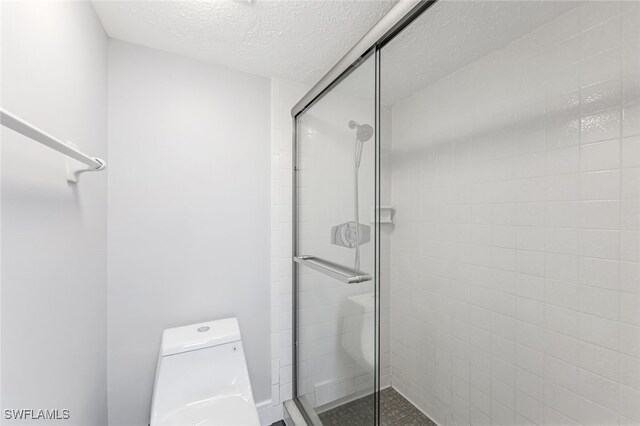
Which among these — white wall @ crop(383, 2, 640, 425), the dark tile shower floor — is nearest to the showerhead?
white wall @ crop(383, 2, 640, 425)

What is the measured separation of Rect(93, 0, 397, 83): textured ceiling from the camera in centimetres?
113

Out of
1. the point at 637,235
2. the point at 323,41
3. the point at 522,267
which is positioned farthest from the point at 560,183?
the point at 323,41

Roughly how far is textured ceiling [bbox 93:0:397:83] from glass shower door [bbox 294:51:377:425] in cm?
24

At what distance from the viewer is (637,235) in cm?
99

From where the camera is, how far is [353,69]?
3.96ft

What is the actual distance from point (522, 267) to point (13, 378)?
1.84m

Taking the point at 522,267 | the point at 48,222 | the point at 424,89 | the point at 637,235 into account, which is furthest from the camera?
the point at 424,89

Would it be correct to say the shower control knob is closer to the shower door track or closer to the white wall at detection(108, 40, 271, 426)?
the shower door track

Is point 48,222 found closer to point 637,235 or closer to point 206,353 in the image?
point 206,353

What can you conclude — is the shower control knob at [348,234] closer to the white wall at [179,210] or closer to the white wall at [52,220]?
the white wall at [179,210]

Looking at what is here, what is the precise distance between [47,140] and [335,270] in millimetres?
1046

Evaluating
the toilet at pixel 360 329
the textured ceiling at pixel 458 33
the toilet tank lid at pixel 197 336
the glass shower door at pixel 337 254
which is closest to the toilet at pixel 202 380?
the toilet tank lid at pixel 197 336

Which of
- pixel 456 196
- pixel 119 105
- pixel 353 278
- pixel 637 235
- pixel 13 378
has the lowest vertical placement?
pixel 13 378

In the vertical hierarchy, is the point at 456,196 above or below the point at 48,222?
above
